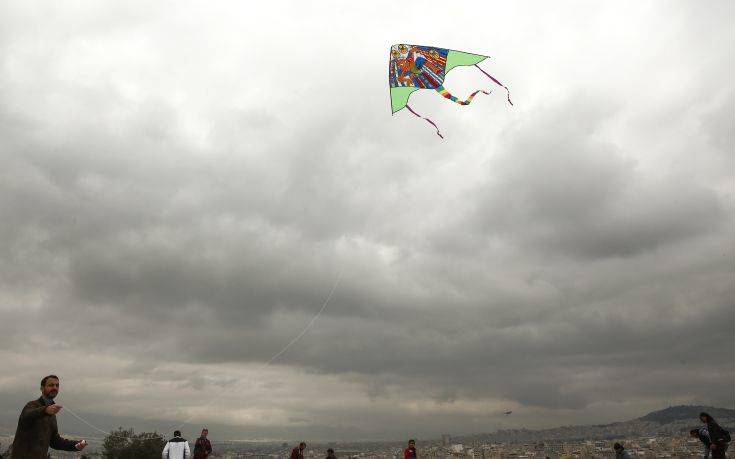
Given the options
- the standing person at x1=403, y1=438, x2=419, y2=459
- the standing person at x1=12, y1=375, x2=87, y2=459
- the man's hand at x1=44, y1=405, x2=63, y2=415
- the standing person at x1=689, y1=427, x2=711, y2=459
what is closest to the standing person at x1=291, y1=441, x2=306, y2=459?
the standing person at x1=403, y1=438, x2=419, y2=459

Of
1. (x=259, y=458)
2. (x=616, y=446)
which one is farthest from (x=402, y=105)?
(x=259, y=458)

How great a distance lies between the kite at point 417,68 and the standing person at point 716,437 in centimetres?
1435

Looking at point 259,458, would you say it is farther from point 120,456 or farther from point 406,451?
point 406,451

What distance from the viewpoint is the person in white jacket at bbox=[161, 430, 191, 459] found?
1450cm

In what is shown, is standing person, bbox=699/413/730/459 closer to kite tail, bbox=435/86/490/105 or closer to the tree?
kite tail, bbox=435/86/490/105

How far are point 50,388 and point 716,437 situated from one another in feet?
54.4

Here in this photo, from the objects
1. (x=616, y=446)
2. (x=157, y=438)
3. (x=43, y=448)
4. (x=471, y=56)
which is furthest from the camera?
(x=157, y=438)

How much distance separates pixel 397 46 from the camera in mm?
22547

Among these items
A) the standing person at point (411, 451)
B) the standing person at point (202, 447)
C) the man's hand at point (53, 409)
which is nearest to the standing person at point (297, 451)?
the standing person at point (202, 447)

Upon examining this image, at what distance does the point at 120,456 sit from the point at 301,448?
3246 cm

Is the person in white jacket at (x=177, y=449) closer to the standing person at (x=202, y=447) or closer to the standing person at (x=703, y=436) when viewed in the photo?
the standing person at (x=202, y=447)

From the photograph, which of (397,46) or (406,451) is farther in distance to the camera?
(397,46)

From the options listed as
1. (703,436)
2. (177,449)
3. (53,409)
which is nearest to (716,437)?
(703,436)

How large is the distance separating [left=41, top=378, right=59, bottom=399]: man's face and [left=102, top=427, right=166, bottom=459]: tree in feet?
141
